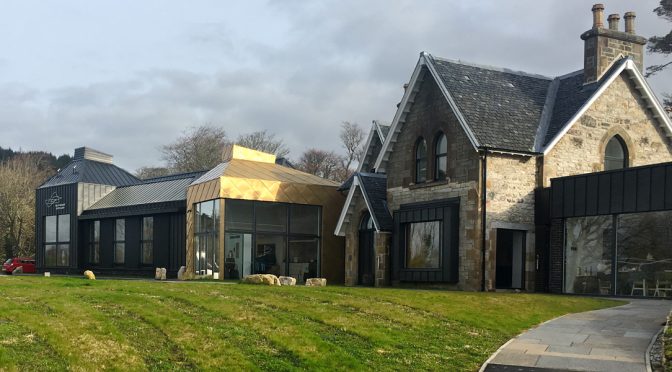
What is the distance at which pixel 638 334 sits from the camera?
15945 millimetres

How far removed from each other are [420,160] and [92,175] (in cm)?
2789

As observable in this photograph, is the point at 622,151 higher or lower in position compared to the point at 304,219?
higher

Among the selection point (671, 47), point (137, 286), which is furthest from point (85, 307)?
point (671, 47)

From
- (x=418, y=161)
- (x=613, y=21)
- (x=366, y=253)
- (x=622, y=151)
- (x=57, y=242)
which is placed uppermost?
(x=613, y=21)

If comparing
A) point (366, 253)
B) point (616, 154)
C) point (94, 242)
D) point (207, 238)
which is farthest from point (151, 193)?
point (616, 154)

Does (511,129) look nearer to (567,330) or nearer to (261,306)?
(567,330)

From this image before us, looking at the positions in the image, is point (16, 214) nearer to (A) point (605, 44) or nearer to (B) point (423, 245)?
(B) point (423, 245)

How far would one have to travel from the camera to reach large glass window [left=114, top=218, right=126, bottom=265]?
4619 cm

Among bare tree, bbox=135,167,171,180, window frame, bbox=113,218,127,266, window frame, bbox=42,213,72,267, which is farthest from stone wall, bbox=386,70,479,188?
bare tree, bbox=135,167,171,180

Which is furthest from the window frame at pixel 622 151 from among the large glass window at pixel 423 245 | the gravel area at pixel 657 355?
the gravel area at pixel 657 355

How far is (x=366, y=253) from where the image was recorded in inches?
1314

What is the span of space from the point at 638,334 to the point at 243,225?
23.2 meters

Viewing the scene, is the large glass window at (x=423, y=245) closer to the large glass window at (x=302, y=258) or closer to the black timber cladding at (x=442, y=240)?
the black timber cladding at (x=442, y=240)

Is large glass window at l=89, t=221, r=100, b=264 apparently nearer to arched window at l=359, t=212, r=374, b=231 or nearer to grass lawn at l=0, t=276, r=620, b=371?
arched window at l=359, t=212, r=374, b=231
